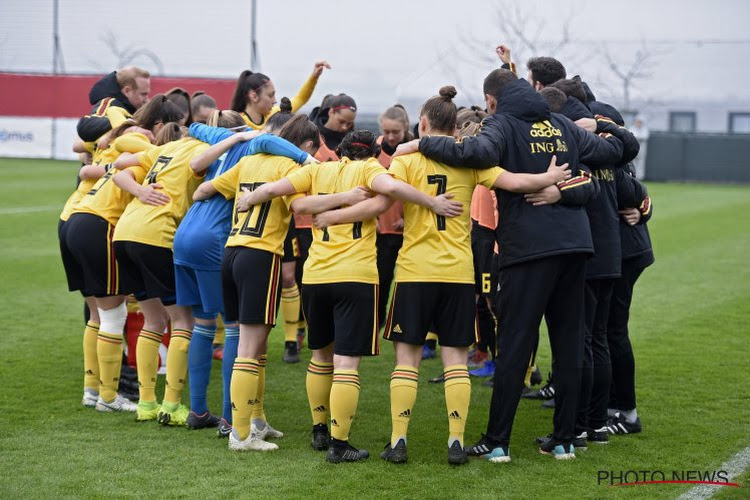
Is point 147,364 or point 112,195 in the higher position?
point 112,195

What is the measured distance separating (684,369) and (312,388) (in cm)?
393

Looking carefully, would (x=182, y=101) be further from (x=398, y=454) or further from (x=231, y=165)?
(x=398, y=454)

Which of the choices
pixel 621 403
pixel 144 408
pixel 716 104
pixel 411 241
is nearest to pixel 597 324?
pixel 621 403

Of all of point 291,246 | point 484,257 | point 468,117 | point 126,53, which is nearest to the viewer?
point 484,257

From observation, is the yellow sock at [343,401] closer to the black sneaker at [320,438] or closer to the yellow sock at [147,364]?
the black sneaker at [320,438]

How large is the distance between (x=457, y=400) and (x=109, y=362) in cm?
270

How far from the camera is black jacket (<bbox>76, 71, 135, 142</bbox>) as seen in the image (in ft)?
24.7

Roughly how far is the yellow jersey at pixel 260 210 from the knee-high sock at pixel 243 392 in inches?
28.4

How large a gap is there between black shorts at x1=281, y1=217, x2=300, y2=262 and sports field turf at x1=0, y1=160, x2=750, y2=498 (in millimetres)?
944

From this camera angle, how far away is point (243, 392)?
577 centimetres

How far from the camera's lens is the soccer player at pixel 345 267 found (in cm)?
554

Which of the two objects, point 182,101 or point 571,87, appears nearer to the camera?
point 571,87

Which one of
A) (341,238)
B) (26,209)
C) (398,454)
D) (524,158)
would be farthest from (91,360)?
(26,209)

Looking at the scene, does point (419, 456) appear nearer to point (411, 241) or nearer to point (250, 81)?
point (411, 241)
